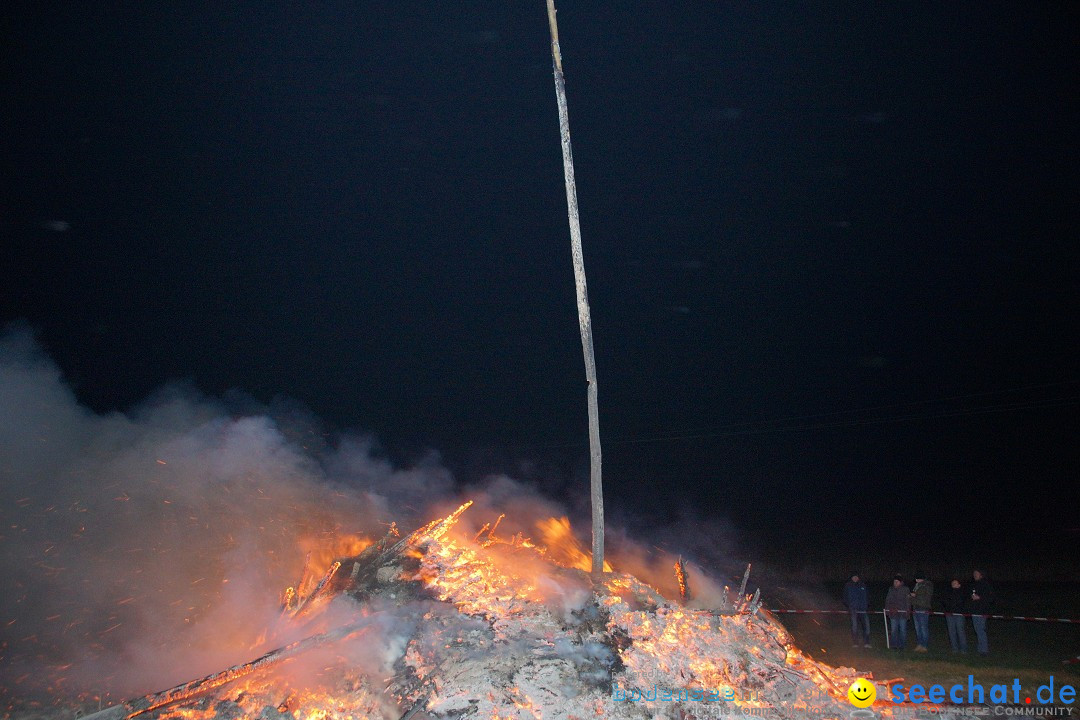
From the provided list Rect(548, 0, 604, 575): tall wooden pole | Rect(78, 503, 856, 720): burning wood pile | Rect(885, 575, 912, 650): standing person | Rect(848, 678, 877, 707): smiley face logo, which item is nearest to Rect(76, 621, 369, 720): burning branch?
Rect(78, 503, 856, 720): burning wood pile

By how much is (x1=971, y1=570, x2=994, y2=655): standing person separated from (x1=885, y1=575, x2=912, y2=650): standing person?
2.98ft

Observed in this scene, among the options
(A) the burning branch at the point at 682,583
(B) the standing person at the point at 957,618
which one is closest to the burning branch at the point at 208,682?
(A) the burning branch at the point at 682,583

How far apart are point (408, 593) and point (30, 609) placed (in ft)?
19.2

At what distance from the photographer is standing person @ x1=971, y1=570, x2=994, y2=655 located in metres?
8.84

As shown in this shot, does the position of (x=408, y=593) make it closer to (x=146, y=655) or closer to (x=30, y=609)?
(x=146, y=655)

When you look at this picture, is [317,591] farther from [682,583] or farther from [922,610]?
[922,610]

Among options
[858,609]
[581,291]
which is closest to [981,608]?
[858,609]

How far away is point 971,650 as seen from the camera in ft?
29.9

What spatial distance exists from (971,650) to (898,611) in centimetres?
113

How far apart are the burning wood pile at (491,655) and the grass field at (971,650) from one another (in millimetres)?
1619

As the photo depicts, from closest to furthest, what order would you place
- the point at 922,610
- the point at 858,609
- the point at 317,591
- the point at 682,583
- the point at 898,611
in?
the point at 317,591 → the point at 898,611 → the point at 922,610 → the point at 682,583 → the point at 858,609

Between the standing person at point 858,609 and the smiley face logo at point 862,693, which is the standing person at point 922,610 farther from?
the smiley face logo at point 862,693

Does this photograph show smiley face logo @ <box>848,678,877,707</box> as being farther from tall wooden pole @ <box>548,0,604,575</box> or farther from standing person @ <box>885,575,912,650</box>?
tall wooden pole @ <box>548,0,604,575</box>

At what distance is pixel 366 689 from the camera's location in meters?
6.45
